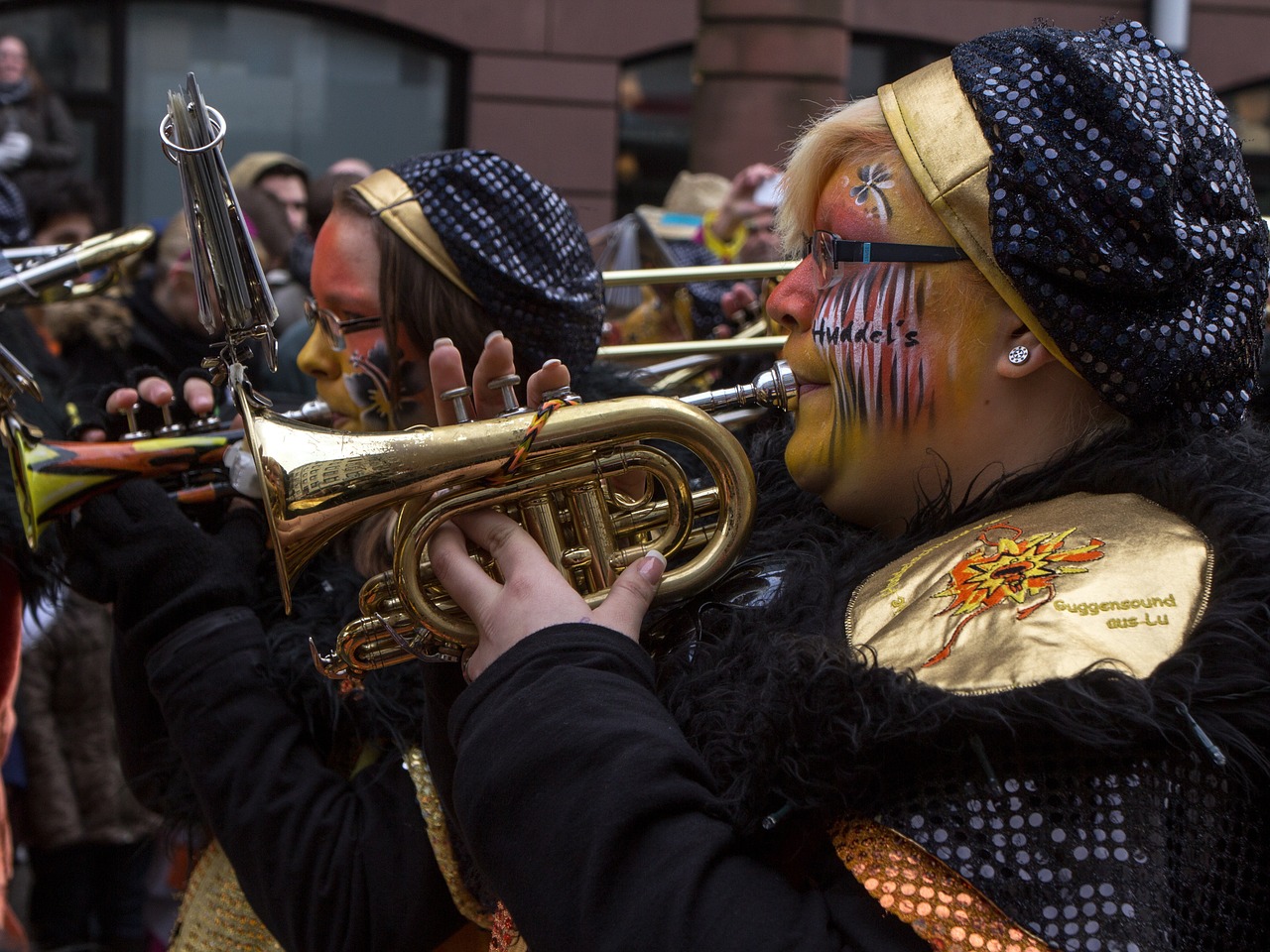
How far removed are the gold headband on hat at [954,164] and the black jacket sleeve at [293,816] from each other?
3.37 feet

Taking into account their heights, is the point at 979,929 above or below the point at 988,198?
below

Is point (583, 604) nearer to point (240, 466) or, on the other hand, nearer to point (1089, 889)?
point (1089, 889)

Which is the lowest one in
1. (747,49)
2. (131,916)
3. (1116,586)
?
(131,916)

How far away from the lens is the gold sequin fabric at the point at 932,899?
1269 mm

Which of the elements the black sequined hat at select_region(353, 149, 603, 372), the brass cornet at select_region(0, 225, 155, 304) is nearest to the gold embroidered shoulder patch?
the black sequined hat at select_region(353, 149, 603, 372)

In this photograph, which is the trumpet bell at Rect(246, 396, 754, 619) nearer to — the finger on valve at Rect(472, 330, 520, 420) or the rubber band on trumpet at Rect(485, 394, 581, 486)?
the rubber band on trumpet at Rect(485, 394, 581, 486)

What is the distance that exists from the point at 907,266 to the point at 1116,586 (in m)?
0.46

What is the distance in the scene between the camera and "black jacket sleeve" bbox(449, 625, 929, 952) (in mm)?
1321

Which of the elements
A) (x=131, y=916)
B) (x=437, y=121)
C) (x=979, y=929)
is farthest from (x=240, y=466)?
(x=437, y=121)

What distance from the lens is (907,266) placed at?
167 centimetres

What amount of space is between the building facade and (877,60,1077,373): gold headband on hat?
737 cm

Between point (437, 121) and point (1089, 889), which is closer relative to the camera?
→ point (1089, 889)

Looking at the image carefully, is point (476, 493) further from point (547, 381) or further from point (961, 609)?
point (961, 609)

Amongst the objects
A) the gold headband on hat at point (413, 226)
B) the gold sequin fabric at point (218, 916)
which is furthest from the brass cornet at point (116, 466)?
the gold sequin fabric at point (218, 916)
